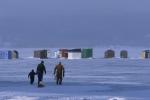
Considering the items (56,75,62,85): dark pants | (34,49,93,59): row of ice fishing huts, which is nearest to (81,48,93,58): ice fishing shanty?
(34,49,93,59): row of ice fishing huts

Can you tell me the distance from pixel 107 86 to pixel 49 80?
15.1 feet

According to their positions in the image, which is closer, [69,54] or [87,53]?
[69,54]

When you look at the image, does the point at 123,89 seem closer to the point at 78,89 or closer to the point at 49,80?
the point at 78,89

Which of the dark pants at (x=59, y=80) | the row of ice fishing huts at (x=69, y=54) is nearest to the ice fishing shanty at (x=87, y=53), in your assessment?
the row of ice fishing huts at (x=69, y=54)

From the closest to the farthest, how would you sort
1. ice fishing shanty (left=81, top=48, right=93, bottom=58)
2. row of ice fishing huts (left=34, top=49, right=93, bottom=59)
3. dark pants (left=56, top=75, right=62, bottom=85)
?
dark pants (left=56, top=75, right=62, bottom=85)
row of ice fishing huts (left=34, top=49, right=93, bottom=59)
ice fishing shanty (left=81, top=48, right=93, bottom=58)

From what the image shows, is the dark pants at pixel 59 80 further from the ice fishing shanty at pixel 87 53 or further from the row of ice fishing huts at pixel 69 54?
the ice fishing shanty at pixel 87 53

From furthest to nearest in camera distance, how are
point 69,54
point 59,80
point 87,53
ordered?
point 87,53 → point 69,54 → point 59,80

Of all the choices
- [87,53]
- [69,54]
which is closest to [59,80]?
[69,54]

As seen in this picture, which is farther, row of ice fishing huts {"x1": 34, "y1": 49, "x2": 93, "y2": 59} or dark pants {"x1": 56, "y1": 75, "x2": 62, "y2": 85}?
row of ice fishing huts {"x1": 34, "y1": 49, "x2": 93, "y2": 59}

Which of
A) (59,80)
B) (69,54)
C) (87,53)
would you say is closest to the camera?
(59,80)

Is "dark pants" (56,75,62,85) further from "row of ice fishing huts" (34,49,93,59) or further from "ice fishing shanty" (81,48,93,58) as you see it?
"ice fishing shanty" (81,48,93,58)

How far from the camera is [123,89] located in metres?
26.2

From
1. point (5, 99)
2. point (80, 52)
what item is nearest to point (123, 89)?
point (5, 99)

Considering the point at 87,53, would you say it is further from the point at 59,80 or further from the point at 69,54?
the point at 59,80
